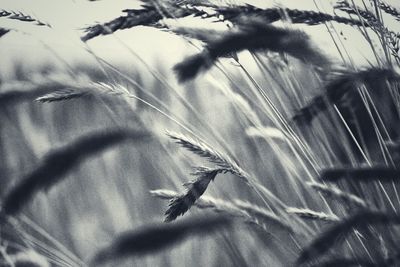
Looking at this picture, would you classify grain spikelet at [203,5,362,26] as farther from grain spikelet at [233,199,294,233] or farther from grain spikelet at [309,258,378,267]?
grain spikelet at [309,258,378,267]

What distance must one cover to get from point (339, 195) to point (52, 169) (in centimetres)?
50

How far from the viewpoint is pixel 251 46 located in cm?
88

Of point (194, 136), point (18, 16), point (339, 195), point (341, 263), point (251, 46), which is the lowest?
point (341, 263)

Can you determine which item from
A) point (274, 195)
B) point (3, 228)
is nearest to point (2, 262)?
point (3, 228)

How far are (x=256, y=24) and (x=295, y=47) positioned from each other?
0.09 meters

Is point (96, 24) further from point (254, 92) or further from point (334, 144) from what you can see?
point (334, 144)

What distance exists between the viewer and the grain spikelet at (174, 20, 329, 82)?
2.87 feet

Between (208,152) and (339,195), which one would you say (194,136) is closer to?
(208,152)

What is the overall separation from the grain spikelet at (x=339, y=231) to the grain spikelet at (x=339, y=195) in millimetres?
30

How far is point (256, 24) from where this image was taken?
2.90 ft

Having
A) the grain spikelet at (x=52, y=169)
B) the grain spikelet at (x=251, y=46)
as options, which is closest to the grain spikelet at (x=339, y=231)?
the grain spikelet at (x=251, y=46)

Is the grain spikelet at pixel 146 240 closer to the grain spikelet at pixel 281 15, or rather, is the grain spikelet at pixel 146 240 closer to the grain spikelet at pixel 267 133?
the grain spikelet at pixel 267 133

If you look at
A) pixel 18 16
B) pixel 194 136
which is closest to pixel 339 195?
pixel 194 136

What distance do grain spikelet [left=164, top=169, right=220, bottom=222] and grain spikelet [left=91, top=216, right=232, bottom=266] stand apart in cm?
8
